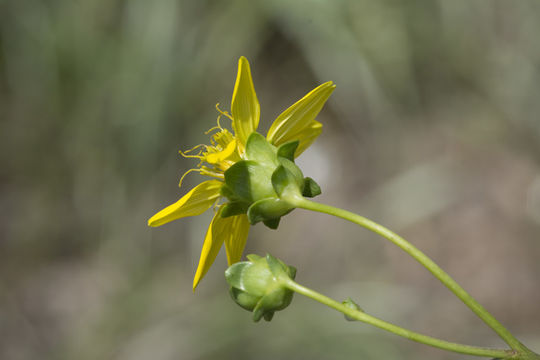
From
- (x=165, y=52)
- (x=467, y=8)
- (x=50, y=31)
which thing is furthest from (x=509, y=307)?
(x=50, y=31)

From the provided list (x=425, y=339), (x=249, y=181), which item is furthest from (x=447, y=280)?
(x=249, y=181)

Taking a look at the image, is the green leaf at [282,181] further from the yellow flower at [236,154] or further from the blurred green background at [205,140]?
the blurred green background at [205,140]

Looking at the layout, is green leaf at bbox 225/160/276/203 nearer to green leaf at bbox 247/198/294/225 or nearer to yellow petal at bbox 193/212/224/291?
green leaf at bbox 247/198/294/225

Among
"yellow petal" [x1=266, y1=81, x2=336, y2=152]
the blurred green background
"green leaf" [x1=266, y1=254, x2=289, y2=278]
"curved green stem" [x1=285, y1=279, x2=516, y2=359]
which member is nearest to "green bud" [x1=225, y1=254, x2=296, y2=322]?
"green leaf" [x1=266, y1=254, x2=289, y2=278]

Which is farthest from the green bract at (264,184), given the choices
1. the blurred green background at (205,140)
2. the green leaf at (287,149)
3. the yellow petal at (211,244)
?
the blurred green background at (205,140)

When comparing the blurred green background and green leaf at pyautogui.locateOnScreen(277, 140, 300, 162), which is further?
the blurred green background

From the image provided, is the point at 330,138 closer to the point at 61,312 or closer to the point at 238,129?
the point at 61,312

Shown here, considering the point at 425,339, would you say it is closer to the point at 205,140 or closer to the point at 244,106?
the point at 244,106
